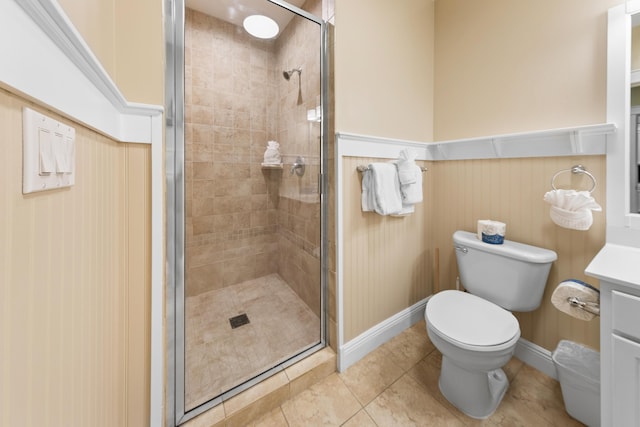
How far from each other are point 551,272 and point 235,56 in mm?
2361

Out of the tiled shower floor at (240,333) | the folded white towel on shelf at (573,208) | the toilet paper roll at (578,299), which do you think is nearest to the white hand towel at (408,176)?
the folded white towel on shelf at (573,208)

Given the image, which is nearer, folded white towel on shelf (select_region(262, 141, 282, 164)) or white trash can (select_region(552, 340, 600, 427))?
white trash can (select_region(552, 340, 600, 427))

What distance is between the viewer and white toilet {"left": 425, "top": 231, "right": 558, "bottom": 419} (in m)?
0.99

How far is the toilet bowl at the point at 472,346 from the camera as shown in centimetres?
97

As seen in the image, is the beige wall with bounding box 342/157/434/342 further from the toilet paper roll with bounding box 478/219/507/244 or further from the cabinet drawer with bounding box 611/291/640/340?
the cabinet drawer with bounding box 611/291/640/340

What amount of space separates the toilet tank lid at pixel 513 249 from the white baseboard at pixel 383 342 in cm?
57

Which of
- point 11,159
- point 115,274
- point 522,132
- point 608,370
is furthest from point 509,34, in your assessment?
point 115,274

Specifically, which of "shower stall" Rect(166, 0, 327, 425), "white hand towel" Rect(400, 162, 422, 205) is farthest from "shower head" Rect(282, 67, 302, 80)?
"white hand towel" Rect(400, 162, 422, 205)

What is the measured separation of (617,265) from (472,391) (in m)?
0.77

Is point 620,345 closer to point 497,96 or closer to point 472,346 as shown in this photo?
point 472,346

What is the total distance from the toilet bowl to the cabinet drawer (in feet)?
1.09

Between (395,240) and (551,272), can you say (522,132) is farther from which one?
(395,240)

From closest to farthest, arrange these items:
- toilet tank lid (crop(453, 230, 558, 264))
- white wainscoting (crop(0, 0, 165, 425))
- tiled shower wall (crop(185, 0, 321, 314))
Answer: white wainscoting (crop(0, 0, 165, 425))
toilet tank lid (crop(453, 230, 558, 264))
tiled shower wall (crop(185, 0, 321, 314))

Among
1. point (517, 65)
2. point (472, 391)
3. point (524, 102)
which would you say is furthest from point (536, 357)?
point (517, 65)
